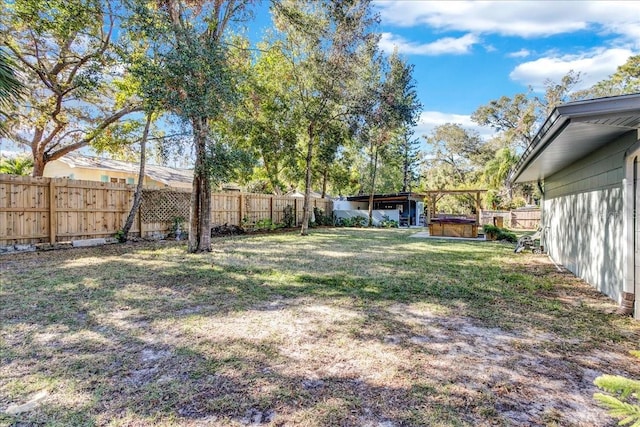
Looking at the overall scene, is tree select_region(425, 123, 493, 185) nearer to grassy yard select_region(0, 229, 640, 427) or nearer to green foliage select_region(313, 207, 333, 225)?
green foliage select_region(313, 207, 333, 225)

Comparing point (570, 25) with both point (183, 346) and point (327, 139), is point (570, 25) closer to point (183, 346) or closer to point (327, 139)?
point (327, 139)

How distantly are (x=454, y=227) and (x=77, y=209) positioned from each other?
1393 centimetres

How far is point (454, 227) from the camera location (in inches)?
601

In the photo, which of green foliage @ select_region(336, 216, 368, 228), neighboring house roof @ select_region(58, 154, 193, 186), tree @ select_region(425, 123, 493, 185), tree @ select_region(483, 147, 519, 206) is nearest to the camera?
neighboring house roof @ select_region(58, 154, 193, 186)

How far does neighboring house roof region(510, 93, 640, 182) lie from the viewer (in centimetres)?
308

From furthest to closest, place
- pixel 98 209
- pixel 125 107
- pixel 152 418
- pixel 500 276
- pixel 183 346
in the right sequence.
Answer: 1. pixel 125 107
2. pixel 98 209
3. pixel 500 276
4. pixel 183 346
5. pixel 152 418

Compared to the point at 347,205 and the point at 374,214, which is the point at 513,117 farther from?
the point at 347,205

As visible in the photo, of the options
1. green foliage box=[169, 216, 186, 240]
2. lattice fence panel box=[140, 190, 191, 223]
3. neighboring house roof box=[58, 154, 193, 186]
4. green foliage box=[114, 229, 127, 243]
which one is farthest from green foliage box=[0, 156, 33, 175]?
green foliage box=[114, 229, 127, 243]

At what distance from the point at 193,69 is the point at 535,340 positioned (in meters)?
6.95

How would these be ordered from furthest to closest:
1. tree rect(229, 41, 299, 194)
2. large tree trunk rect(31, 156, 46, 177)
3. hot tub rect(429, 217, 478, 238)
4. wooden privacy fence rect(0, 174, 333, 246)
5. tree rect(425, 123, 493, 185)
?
tree rect(425, 123, 493, 185) → hot tub rect(429, 217, 478, 238) → tree rect(229, 41, 299, 194) → large tree trunk rect(31, 156, 46, 177) → wooden privacy fence rect(0, 174, 333, 246)

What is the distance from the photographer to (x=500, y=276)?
642cm

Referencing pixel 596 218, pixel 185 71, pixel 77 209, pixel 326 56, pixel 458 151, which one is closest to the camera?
pixel 596 218

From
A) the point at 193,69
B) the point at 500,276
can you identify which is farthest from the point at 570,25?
the point at 193,69

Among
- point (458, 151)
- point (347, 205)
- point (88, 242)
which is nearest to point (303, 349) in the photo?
point (88, 242)
